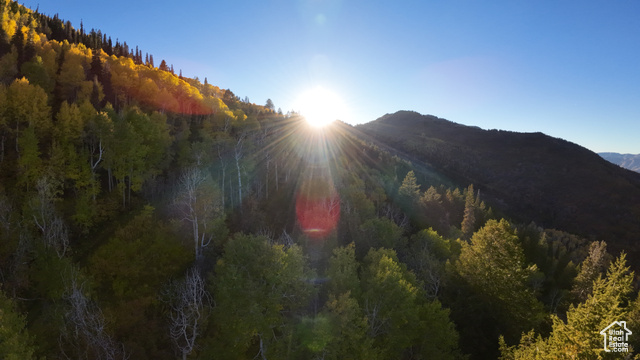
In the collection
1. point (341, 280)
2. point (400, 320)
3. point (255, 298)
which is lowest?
point (400, 320)

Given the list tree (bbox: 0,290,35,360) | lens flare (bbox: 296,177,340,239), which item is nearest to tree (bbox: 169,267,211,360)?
tree (bbox: 0,290,35,360)

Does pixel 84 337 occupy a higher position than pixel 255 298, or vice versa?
pixel 255 298

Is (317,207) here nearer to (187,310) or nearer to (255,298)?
(255,298)

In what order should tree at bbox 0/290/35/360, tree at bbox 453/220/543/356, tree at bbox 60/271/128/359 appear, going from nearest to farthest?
tree at bbox 0/290/35/360 < tree at bbox 60/271/128/359 < tree at bbox 453/220/543/356

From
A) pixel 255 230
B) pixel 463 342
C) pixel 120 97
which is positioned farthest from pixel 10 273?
pixel 463 342

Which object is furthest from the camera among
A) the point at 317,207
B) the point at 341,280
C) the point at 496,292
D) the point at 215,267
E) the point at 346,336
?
the point at 317,207

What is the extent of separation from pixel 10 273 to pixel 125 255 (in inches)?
351

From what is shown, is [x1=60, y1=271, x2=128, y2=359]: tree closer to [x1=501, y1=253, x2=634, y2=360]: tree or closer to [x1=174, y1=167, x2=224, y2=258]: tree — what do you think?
[x1=174, y1=167, x2=224, y2=258]: tree

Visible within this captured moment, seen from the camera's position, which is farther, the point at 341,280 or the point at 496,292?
the point at 496,292

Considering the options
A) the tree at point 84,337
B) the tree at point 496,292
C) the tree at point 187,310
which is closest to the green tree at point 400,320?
the tree at point 496,292

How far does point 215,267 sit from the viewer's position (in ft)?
92.7

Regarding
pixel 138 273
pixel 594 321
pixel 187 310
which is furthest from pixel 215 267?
pixel 594 321

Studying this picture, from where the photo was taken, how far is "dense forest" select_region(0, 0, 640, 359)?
23469mm

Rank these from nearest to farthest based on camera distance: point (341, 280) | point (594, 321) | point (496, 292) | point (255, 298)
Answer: point (594, 321), point (255, 298), point (341, 280), point (496, 292)
